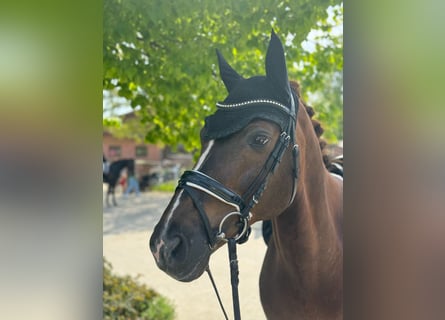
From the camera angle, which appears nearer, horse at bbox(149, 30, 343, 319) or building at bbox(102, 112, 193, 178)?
horse at bbox(149, 30, 343, 319)

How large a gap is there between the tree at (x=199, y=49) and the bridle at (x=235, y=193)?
71 cm

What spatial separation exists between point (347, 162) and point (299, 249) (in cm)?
44

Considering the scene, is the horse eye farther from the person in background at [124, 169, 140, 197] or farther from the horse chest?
the person in background at [124, 169, 140, 197]

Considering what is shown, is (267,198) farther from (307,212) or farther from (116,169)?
(116,169)

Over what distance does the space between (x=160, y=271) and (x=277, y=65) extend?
63.7 inches

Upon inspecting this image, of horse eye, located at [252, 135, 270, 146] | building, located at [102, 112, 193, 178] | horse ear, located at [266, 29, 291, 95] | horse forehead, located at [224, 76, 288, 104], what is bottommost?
building, located at [102, 112, 193, 178]

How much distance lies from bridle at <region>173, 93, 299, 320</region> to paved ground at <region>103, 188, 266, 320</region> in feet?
1.53

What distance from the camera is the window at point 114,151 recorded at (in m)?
2.91

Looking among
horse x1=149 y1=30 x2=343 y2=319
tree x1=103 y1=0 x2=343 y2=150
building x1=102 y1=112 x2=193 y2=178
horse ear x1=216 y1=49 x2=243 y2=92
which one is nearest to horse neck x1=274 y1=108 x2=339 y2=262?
horse x1=149 y1=30 x2=343 y2=319

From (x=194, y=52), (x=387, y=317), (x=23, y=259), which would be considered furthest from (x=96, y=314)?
(x=194, y=52)

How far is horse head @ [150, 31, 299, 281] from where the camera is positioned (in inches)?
56.1

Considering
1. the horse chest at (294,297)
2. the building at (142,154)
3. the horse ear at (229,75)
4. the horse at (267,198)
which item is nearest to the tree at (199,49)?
the building at (142,154)

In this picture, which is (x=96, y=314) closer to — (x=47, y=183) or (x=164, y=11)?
(x=47, y=183)

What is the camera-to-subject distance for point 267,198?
5.04 feet
